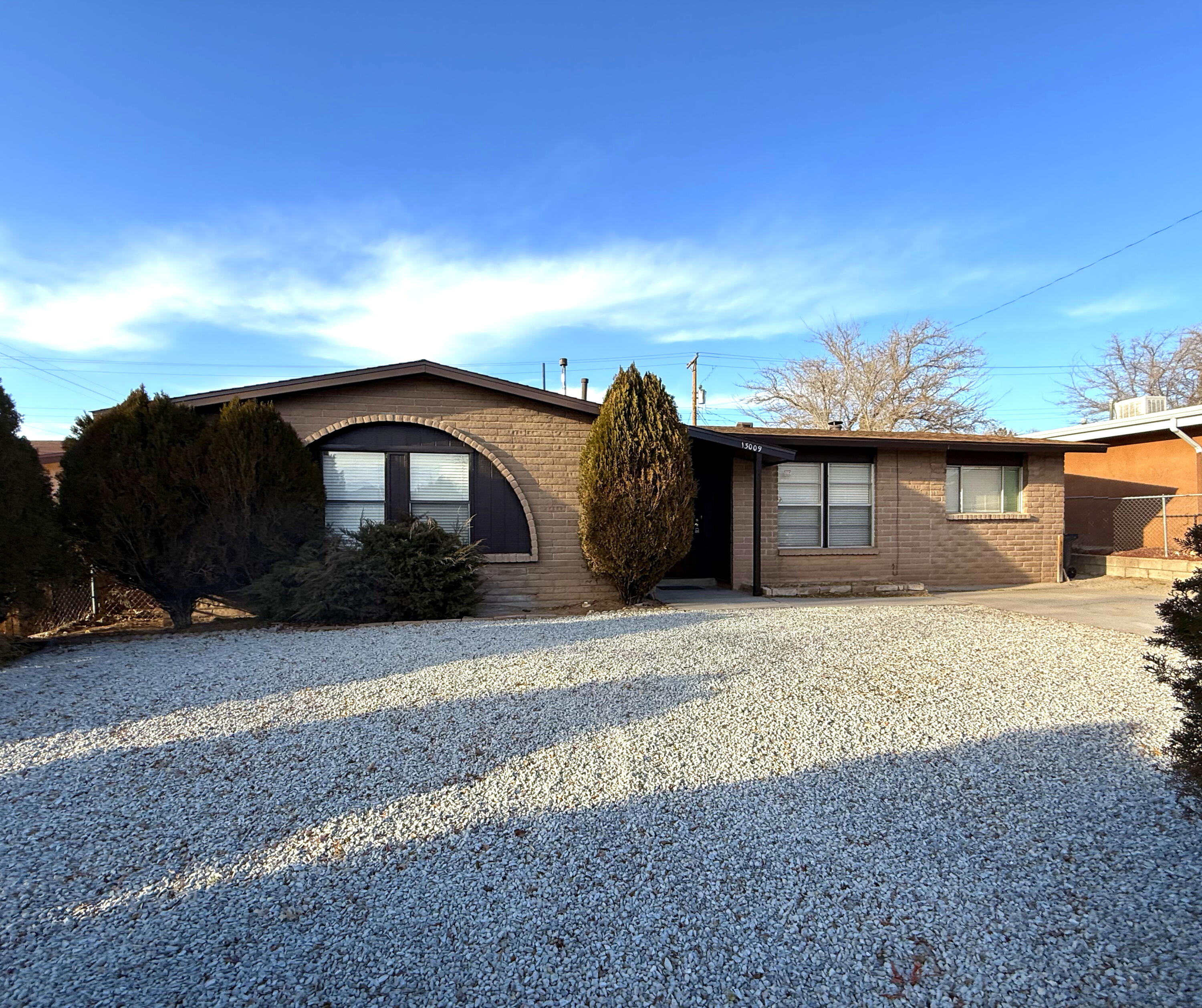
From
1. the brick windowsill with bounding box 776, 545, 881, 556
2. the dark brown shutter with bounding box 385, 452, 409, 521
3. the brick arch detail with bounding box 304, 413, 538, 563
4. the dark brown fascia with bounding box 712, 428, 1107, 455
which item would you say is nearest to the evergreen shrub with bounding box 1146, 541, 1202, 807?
the dark brown fascia with bounding box 712, 428, 1107, 455

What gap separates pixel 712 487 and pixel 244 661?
805cm

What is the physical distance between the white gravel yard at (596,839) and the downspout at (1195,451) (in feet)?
36.5

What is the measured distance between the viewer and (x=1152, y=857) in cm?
282

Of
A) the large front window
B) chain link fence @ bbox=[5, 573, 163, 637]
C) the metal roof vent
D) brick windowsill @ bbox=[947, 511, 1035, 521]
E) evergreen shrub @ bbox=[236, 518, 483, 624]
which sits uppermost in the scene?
the metal roof vent

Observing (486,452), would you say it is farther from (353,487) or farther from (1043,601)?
(1043,601)

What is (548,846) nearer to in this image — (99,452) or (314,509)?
(314,509)

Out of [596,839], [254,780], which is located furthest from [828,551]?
[254,780]

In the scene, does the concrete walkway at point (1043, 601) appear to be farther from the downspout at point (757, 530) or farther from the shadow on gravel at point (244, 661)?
the shadow on gravel at point (244, 661)

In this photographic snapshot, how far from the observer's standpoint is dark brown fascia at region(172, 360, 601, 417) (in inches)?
350

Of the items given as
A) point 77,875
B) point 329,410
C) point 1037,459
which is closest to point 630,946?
point 77,875

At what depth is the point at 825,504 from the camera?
11.5m

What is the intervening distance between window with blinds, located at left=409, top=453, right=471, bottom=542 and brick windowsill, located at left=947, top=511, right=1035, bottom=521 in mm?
8611

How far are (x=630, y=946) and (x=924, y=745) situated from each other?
8.32ft

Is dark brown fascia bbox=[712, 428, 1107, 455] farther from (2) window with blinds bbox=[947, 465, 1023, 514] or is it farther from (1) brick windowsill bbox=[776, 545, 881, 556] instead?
(1) brick windowsill bbox=[776, 545, 881, 556]
